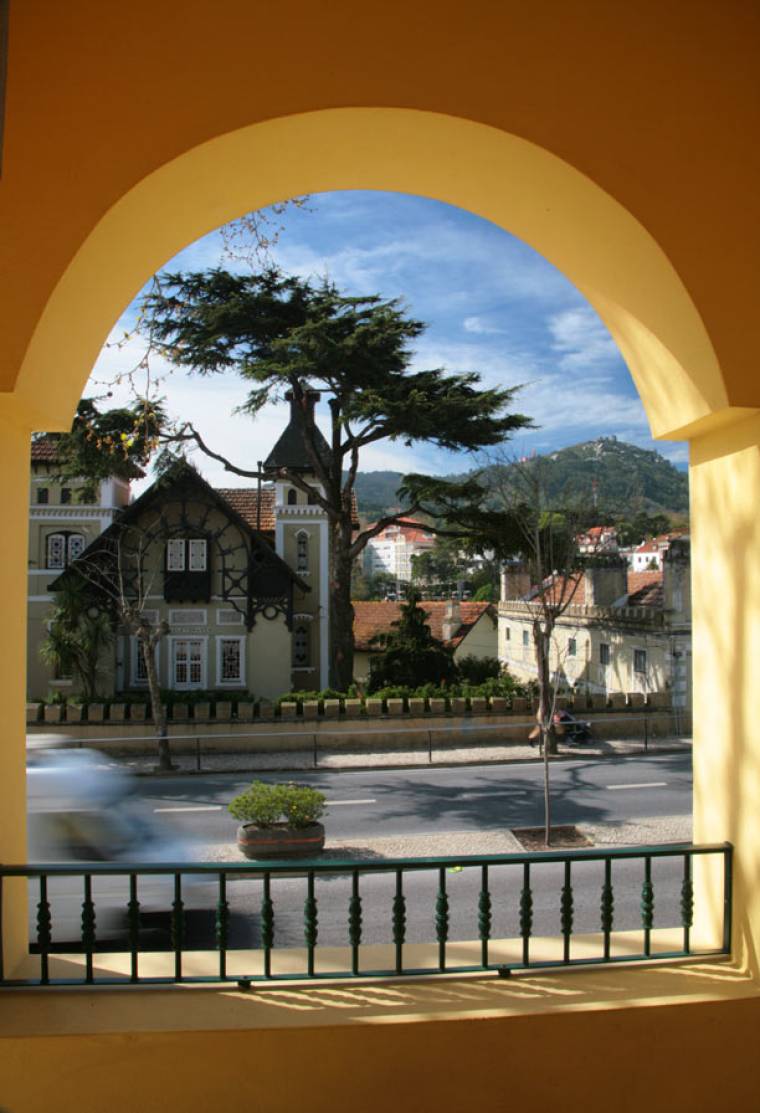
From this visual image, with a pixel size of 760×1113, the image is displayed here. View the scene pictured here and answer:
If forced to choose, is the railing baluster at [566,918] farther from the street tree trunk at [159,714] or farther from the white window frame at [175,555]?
the white window frame at [175,555]

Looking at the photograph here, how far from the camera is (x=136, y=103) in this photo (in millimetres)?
2109

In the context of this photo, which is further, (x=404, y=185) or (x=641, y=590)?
(x=641, y=590)

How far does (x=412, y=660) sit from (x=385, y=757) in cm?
344

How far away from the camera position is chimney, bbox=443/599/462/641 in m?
26.8

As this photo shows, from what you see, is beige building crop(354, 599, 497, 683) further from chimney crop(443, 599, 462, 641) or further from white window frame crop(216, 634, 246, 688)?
white window frame crop(216, 634, 246, 688)

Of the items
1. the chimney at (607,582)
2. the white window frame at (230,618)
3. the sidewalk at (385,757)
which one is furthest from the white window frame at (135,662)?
the chimney at (607,582)

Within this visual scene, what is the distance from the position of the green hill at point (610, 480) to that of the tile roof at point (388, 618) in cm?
447

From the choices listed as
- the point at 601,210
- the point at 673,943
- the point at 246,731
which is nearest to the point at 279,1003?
the point at 673,943

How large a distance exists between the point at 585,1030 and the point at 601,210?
2226 millimetres

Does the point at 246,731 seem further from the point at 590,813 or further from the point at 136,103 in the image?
the point at 136,103

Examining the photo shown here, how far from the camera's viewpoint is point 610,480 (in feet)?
104

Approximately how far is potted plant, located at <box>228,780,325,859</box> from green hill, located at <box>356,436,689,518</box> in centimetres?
496

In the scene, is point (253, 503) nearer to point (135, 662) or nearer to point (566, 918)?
point (135, 662)

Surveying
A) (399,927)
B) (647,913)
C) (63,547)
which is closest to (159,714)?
(63,547)
